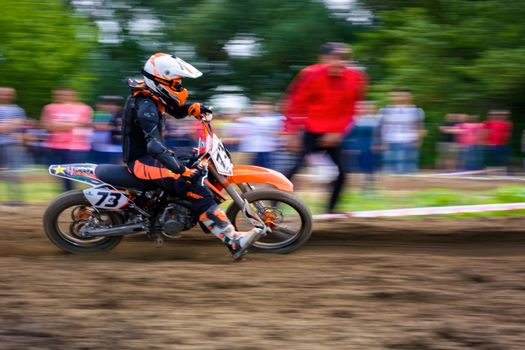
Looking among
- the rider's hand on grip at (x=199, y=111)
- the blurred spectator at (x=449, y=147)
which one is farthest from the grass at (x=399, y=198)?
the blurred spectator at (x=449, y=147)

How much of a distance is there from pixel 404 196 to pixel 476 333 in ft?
21.1

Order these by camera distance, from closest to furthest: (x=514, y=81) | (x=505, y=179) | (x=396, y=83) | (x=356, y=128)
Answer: (x=356, y=128)
(x=505, y=179)
(x=514, y=81)
(x=396, y=83)

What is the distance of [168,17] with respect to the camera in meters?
28.2

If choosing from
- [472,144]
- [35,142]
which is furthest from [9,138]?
[472,144]

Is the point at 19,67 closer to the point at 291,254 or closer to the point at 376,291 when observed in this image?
the point at 291,254

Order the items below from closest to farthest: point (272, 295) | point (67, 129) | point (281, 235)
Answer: point (272, 295)
point (281, 235)
point (67, 129)

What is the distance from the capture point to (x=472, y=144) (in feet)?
51.0

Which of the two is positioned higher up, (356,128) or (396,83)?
(356,128)

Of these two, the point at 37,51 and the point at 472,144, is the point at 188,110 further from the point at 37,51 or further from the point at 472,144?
the point at 37,51

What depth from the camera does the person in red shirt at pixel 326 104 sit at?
866 centimetres

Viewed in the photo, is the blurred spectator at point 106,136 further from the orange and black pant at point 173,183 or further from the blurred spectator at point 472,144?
the blurred spectator at point 472,144

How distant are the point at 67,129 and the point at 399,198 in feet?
15.5

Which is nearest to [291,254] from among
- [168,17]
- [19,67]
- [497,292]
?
[497,292]

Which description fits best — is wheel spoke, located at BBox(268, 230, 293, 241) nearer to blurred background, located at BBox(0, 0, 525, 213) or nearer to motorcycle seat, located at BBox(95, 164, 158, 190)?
motorcycle seat, located at BBox(95, 164, 158, 190)
